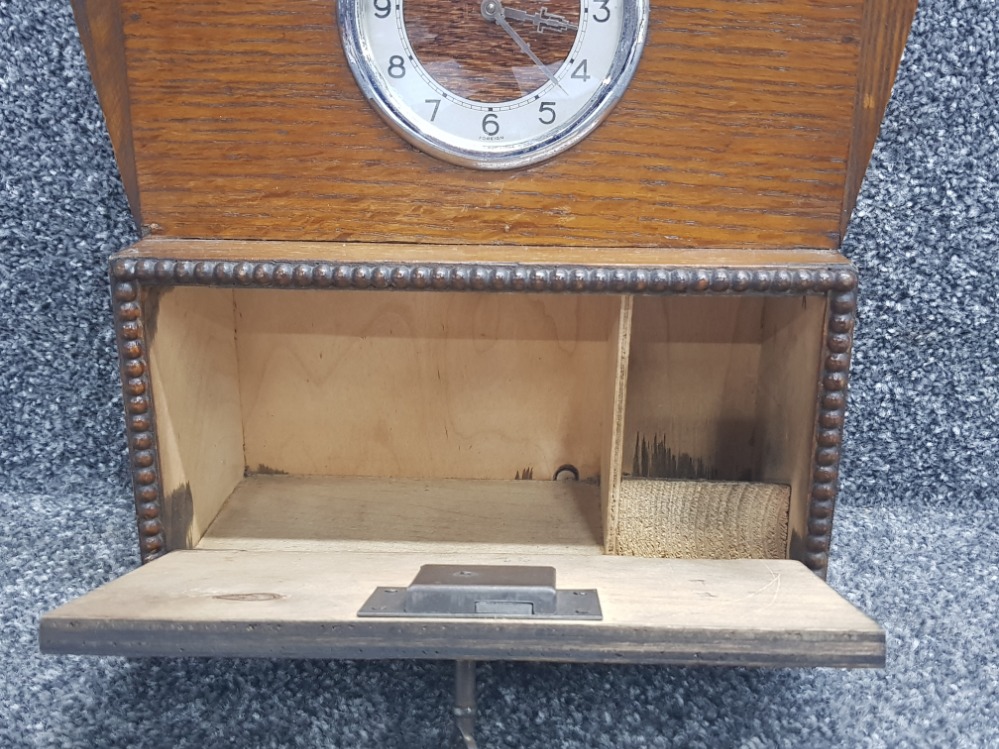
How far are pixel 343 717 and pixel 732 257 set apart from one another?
60 centimetres

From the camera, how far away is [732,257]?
2.89 ft

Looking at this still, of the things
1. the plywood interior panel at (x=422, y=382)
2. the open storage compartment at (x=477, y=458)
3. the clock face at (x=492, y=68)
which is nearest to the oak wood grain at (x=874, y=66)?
the open storage compartment at (x=477, y=458)

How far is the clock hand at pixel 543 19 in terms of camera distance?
0.86 meters

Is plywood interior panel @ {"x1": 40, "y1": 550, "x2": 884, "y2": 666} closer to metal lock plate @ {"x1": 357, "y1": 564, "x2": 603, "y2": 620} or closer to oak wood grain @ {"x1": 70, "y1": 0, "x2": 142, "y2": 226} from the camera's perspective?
metal lock plate @ {"x1": 357, "y1": 564, "x2": 603, "y2": 620}

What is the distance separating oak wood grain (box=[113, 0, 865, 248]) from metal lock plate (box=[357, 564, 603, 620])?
0.32 meters

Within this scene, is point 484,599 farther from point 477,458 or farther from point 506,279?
point 477,458

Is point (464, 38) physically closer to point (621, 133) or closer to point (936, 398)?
point (621, 133)

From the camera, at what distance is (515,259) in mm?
865

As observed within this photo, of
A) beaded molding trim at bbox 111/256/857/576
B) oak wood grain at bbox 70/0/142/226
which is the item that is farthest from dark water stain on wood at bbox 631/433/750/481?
oak wood grain at bbox 70/0/142/226

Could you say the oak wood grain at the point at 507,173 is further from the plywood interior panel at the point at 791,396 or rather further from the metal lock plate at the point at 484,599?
the metal lock plate at the point at 484,599

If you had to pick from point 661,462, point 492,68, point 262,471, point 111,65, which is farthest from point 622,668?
point 111,65

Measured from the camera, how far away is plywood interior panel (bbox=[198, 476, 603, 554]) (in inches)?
40.6

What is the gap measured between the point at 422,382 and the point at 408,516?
0.61ft

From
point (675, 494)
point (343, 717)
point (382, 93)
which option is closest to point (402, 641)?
point (343, 717)
